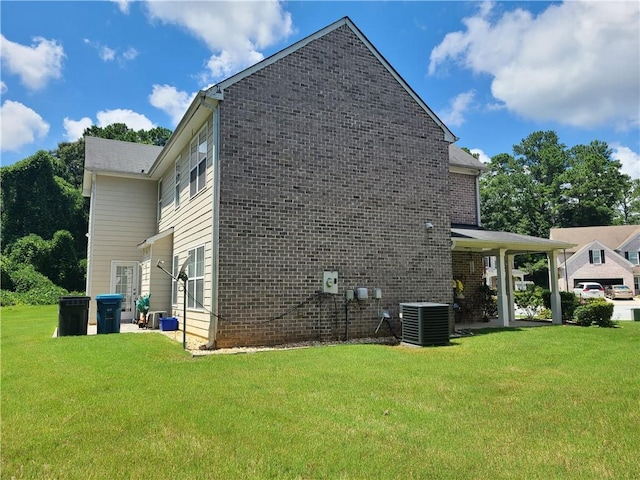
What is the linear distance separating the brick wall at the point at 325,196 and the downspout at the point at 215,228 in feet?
0.36

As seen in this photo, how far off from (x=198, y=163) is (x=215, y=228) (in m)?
2.95

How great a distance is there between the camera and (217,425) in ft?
14.4

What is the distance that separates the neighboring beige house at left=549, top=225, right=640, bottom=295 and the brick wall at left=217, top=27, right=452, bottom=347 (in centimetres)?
3773

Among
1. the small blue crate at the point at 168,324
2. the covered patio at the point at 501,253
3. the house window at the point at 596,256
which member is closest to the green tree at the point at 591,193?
the house window at the point at 596,256

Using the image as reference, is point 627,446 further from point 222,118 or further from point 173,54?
point 173,54

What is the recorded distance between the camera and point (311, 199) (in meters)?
10.6

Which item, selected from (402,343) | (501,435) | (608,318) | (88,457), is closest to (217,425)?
(88,457)

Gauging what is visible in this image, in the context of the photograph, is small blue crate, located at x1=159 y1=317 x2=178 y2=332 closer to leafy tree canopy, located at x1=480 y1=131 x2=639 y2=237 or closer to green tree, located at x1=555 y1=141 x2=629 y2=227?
leafy tree canopy, located at x1=480 y1=131 x2=639 y2=237

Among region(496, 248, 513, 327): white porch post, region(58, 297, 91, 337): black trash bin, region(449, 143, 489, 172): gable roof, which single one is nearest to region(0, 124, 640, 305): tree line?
region(449, 143, 489, 172): gable roof

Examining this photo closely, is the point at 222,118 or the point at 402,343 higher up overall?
the point at 222,118

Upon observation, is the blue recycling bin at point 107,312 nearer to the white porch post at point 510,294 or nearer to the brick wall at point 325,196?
the brick wall at point 325,196

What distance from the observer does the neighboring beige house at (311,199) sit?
32.0 feet

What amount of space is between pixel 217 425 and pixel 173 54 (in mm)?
12269

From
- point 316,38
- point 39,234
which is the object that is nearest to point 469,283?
point 316,38
